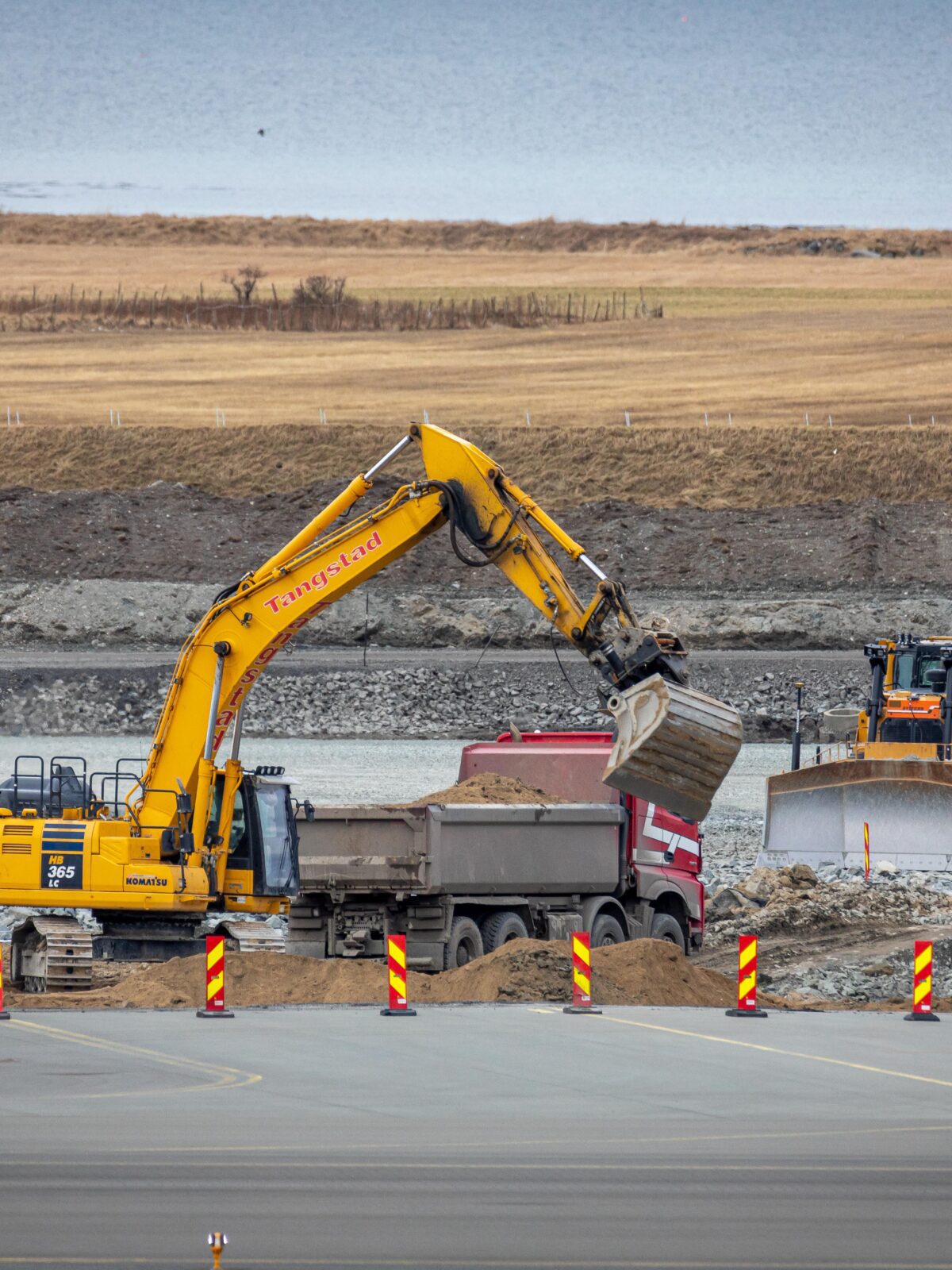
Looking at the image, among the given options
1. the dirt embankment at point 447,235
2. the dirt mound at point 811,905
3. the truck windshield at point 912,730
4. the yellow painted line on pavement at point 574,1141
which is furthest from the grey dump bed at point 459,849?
the dirt embankment at point 447,235

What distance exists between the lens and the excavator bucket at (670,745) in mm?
16969

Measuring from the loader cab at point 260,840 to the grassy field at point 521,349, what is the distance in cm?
4899

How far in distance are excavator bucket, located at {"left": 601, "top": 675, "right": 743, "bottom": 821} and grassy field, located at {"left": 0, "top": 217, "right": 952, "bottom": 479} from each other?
50.7 meters

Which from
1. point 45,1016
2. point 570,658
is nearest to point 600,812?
point 45,1016

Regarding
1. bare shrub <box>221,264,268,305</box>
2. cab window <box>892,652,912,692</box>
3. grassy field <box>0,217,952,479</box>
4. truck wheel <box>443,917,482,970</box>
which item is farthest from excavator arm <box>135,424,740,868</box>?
bare shrub <box>221,264,268,305</box>

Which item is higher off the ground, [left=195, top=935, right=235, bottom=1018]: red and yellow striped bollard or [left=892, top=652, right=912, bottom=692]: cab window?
[left=892, top=652, right=912, bottom=692]: cab window

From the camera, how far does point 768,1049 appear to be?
15.8 metres

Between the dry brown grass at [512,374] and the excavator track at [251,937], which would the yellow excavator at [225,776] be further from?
the dry brown grass at [512,374]

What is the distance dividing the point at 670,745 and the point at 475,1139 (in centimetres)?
566

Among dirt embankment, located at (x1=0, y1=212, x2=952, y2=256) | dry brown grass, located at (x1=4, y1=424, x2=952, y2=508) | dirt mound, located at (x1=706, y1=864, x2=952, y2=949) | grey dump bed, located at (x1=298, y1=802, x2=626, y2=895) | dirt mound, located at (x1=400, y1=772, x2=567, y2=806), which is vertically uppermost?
dirt embankment, located at (x1=0, y1=212, x2=952, y2=256)

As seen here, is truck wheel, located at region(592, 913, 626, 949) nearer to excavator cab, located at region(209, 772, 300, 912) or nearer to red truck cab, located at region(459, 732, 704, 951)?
red truck cab, located at region(459, 732, 704, 951)

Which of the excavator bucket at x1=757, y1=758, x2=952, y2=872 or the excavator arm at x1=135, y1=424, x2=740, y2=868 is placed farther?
the excavator bucket at x1=757, y1=758, x2=952, y2=872

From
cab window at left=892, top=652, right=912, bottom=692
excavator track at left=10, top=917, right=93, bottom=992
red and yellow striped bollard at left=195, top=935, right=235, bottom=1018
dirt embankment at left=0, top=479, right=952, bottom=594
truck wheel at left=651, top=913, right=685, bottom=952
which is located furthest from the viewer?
dirt embankment at left=0, top=479, right=952, bottom=594

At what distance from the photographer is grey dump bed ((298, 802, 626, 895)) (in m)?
19.7
